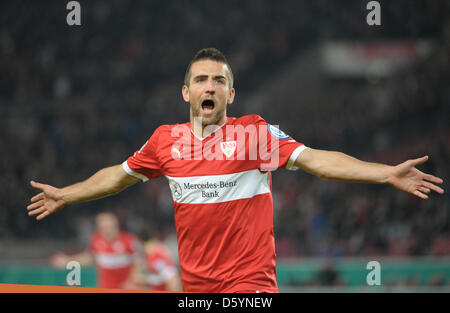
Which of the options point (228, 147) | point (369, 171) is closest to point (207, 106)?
point (228, 147)

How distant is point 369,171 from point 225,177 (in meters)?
0.93

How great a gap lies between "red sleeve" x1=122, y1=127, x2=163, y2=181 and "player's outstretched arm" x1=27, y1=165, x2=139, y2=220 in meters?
0.05

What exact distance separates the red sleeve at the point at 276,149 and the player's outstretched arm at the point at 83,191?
104 cm

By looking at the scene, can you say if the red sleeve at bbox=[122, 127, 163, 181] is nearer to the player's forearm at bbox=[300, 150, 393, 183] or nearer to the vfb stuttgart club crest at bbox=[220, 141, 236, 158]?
the vfb stuttgart club crest at bbox=[220, 141, 236, 158]

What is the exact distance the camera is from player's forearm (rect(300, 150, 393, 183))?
3434mm

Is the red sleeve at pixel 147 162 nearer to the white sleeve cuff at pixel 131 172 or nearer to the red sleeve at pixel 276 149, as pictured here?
the white sleeve cuff at pixel 131 172

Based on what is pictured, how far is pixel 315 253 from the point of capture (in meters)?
13.6

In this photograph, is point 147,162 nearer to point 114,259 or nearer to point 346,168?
point 346,168

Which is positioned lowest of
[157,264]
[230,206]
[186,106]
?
[157,264]

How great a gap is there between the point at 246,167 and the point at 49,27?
19.0m

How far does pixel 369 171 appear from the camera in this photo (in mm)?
3471

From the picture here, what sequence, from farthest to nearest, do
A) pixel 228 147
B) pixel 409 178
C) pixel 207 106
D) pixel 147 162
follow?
pixel 147 162 → pixel 207 106 → pixel 228 147 → pixel 409 178
